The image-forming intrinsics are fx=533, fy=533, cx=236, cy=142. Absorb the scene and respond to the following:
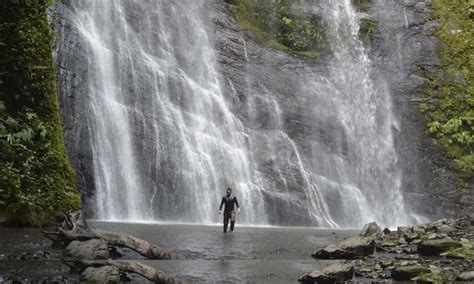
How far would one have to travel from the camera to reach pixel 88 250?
370 inches

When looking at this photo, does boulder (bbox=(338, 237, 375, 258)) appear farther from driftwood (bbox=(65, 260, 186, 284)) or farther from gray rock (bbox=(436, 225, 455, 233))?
driftwood (bbox=(65, 260, 186, 284))

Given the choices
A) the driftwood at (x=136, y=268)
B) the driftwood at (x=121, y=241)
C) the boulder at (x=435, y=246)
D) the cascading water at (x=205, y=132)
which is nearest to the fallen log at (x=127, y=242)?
the driftwood at (x=121, y=241)

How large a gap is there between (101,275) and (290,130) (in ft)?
66.6

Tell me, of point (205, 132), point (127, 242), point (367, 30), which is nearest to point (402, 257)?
point (127, 242)

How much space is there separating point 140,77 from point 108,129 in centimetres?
362

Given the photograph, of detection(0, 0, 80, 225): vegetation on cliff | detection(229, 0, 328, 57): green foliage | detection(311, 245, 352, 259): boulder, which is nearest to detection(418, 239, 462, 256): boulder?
detection(311, 245, 352, 259): boulder

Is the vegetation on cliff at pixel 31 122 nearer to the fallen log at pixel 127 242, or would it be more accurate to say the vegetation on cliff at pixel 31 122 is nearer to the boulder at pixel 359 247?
the fallen log at pixel 127 242

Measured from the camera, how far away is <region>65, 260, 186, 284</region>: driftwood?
767 centimetres

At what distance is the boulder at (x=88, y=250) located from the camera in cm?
923

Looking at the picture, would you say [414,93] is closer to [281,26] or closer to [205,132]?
[281,26]

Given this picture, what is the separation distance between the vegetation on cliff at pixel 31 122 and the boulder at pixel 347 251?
282 inches

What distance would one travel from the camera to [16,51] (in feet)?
51.6

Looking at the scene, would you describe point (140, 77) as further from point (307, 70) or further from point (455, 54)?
point (455, 54)

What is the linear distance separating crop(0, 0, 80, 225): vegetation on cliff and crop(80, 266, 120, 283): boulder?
615 centimetres
